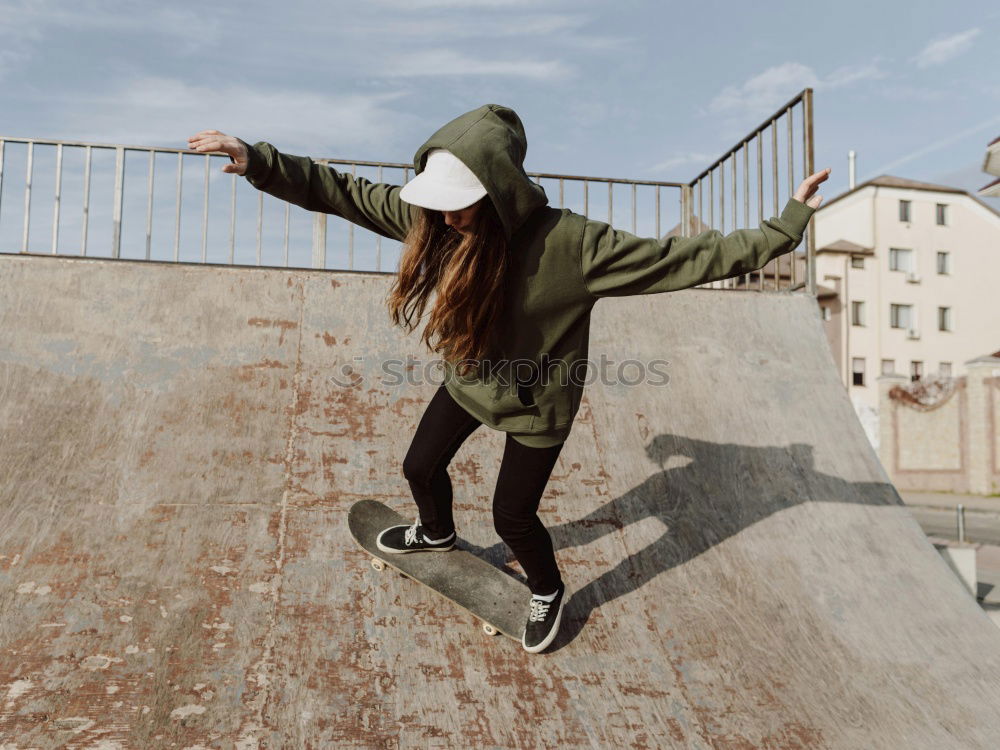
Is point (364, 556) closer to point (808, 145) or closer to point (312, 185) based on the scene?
point (312, 185)

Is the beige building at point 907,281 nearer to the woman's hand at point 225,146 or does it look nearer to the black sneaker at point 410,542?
the black sneaker at point 410,542

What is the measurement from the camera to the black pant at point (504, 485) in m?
2.72

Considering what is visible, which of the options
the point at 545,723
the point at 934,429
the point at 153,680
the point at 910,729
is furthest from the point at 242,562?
the point at 934,429

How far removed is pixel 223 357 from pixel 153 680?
7.76ft

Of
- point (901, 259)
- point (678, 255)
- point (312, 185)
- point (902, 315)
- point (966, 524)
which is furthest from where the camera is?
point (901, 259)

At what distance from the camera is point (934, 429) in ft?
79.9

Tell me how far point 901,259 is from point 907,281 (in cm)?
125

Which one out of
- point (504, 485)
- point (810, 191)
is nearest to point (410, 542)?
point (504, 485)

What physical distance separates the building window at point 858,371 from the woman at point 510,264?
119 ft

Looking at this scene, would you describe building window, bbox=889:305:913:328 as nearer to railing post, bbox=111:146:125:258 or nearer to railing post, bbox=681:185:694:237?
railing post, bbox=681:185:694:237

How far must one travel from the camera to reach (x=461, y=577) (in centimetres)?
310

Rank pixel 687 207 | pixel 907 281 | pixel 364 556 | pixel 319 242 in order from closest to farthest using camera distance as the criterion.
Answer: pixel 364 556 < pixel 319 242 < pixel 687 207 < pixel 907 281

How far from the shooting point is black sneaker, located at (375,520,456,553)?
3178 millimetres

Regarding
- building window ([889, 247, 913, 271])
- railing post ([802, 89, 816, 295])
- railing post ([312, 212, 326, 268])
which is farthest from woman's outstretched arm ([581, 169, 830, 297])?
building window ([889, 247, 913, 271])
